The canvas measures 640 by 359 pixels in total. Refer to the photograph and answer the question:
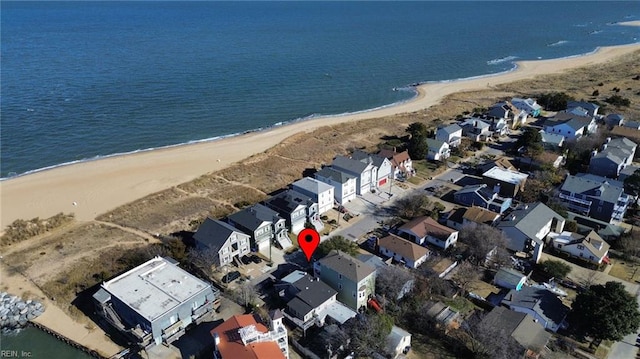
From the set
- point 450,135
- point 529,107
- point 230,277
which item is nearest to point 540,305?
point 230,277

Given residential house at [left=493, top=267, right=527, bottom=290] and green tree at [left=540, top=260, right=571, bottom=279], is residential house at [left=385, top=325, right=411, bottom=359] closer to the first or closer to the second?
residential house at [left=493, top=267, right=527, bottom=290]

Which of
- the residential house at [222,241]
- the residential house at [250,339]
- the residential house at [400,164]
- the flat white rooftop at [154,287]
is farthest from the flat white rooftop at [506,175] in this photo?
the flat white rooftop at [154,287]

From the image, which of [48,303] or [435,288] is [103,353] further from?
[435,288]

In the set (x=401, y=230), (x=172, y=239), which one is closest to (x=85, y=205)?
(x=172, y=239)

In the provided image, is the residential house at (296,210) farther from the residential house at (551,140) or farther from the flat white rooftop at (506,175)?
the residential house at (551,140)

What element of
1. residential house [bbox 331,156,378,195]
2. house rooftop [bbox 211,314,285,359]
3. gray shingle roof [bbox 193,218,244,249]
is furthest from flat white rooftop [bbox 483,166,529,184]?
house rooftop [bbox 211,314,285,359]

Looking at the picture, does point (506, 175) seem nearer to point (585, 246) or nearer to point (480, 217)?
point (480, 217)
